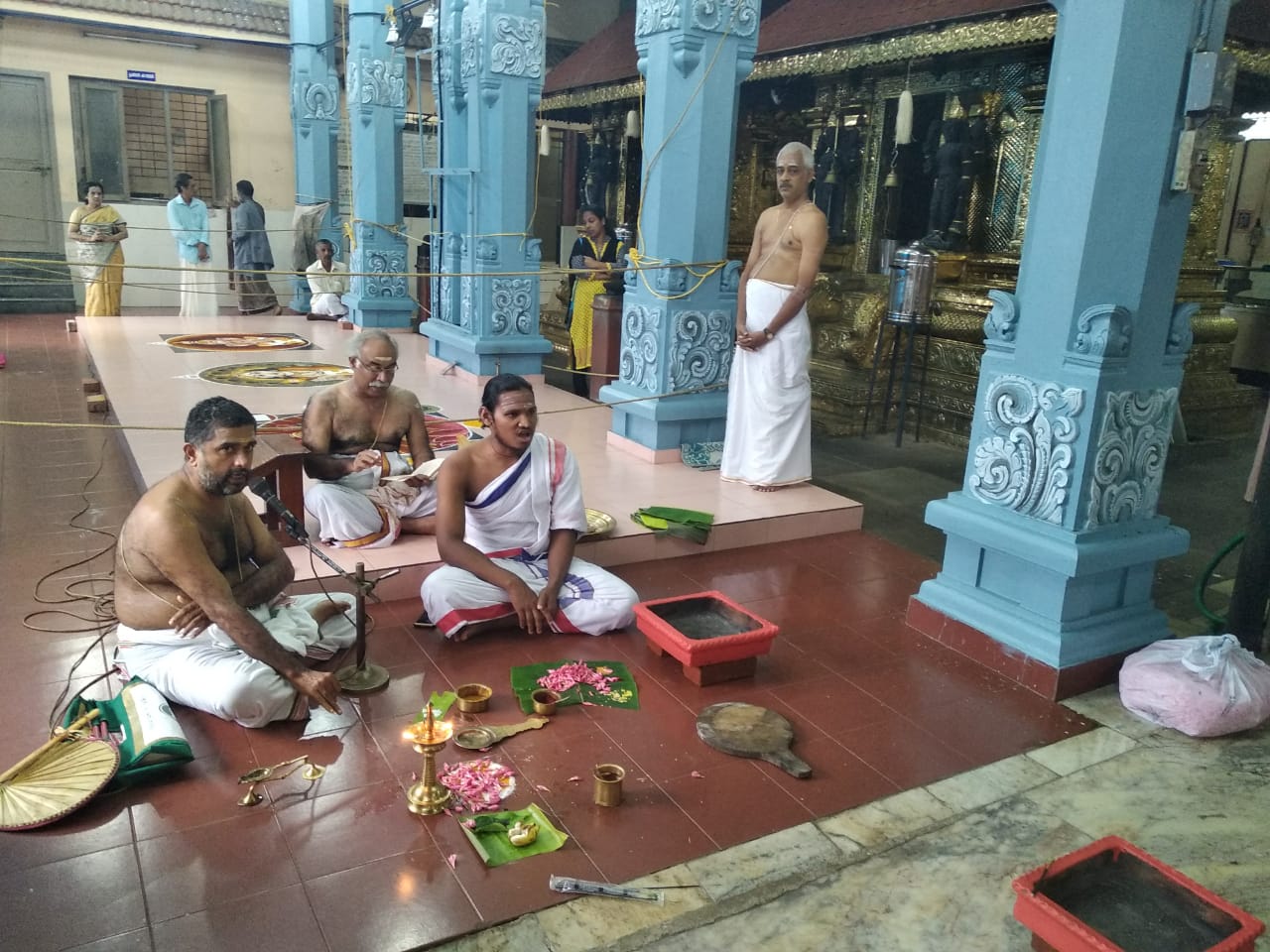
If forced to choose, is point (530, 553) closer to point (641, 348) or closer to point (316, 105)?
point (641, 348)

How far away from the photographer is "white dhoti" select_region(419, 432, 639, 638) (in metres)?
3.80

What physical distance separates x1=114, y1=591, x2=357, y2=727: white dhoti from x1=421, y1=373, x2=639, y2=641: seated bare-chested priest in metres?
0.69

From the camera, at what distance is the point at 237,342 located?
33.1 ft

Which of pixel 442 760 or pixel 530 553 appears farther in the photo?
pixel 530 553

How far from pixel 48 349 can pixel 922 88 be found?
30.4ft

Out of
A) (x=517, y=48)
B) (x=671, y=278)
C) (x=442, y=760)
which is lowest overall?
(x=442, y=760)

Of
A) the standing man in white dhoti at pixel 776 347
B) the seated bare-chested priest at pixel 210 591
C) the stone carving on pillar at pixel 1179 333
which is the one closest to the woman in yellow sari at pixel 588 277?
the standing man in white dhoti at pixel 776 347

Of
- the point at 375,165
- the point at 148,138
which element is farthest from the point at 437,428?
the point at 148,138

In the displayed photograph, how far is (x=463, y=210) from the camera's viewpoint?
8.63 meters

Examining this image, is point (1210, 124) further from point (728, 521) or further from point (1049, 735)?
point (728, 521)

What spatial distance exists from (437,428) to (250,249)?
25.8ft

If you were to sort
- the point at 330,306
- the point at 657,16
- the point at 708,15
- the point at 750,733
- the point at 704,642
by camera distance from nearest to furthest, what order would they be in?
1. the point at 750,733
2. the point at 704,642
3. the point at 708,15
4. the point at 657,16
5. the point at 330,306

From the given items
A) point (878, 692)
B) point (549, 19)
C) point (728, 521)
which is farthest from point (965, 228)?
point (549, 19)

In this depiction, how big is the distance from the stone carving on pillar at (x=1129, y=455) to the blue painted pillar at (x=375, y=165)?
330 inches
